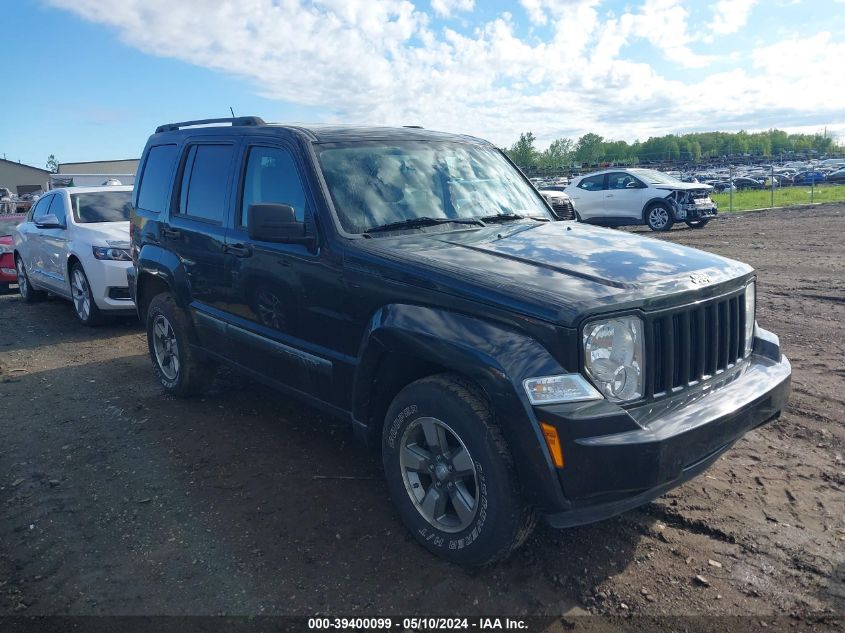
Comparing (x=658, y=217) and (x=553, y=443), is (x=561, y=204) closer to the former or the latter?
(x=553, y=443)

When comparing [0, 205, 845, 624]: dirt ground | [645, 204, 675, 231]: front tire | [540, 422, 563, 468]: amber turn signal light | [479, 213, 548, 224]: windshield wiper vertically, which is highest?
[479, 213, 548, 224]: windshield wiper

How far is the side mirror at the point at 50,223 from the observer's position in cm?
870

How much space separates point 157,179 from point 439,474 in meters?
3.92

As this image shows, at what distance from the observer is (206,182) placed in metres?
5.13

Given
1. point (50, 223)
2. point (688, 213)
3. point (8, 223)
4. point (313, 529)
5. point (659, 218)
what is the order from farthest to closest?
point (659, 218) < point (688, 213) < point (8, 223) < point (50, 223) < point (313, 529)

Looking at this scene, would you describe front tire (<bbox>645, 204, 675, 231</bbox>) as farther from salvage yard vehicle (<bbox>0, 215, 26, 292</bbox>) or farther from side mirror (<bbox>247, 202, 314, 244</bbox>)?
side mirror (<bbox>247, 202, 314, 244</bbox>)

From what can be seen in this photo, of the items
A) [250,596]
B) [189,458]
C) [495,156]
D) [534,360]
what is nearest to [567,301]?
[534,360]

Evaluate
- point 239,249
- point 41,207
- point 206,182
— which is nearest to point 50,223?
point 41,207

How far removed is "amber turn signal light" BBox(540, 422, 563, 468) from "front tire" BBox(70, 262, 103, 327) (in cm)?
733

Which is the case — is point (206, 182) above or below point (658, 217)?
above

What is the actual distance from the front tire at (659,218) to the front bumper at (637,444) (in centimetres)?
1653

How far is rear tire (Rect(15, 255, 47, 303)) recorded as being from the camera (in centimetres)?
1123

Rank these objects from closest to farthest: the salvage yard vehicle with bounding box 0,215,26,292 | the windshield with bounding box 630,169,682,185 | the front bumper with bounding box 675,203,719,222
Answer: the salvage yard vehicle with bounding box 0,215,26,292, the front bumper with bounding box 675,203,719,222, the windshield with bounding box 630,169,682,185

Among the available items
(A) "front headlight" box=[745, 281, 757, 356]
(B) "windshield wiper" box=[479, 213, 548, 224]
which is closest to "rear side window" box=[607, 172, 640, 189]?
(B) "windshield wiper" box=[479, 213, 548, 224]
